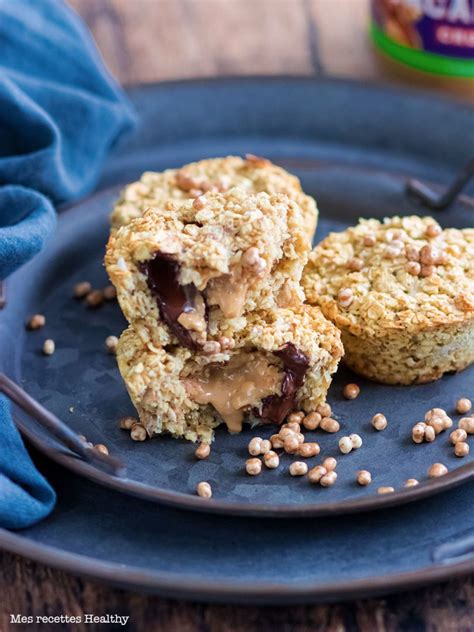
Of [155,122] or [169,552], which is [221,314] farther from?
[155,122]

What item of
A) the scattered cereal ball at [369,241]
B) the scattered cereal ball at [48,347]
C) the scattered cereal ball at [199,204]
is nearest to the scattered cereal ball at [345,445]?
the scattered cereal ball at [369,241]

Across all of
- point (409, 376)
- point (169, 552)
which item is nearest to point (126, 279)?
point (169, 552)

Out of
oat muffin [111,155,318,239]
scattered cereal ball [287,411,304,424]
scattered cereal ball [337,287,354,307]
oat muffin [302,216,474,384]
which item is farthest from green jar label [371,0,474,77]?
scattered cereal ball [287,411,304,424]

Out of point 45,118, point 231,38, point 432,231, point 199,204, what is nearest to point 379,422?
point 432,231

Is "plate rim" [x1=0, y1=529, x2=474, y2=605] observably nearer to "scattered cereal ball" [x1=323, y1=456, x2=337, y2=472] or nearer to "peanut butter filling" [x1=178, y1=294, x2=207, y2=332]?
"scattered cereal ball" [x1=323, y1=456, x2=337, y2=472]

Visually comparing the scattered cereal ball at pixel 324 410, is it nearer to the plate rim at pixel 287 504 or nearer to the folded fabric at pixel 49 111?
the plate rim at pixel 287 504

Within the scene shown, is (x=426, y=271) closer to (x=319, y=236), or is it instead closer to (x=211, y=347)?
(x=319, y=236)
